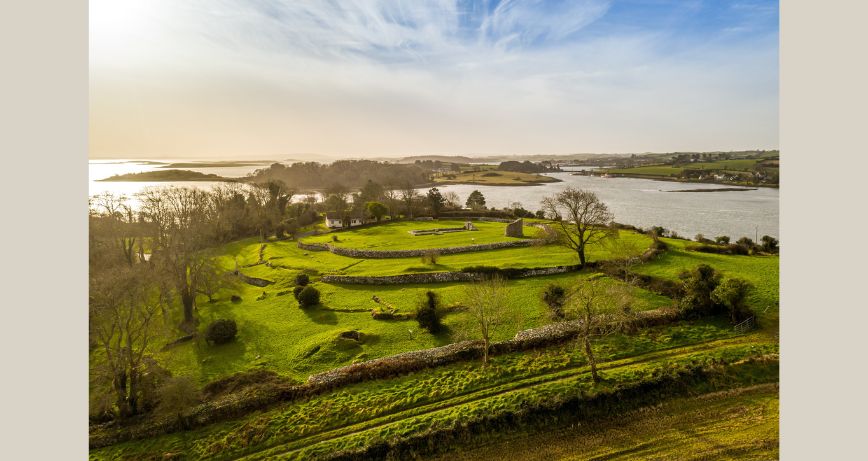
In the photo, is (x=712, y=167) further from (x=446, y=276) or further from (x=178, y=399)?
(x=178, y=399)

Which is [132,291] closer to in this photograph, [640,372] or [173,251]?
[173,251]

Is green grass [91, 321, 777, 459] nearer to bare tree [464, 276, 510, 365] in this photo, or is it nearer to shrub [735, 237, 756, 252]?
bare tree [464, 276, 510, 365]

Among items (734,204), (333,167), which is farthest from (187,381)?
(333,167)

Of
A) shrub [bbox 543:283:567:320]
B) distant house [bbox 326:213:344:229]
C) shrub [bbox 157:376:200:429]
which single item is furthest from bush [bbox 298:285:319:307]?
distant house [bbox 326:213:344:229]

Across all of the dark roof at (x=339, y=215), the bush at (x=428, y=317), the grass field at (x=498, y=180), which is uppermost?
the grass field at (x=498, y=180)

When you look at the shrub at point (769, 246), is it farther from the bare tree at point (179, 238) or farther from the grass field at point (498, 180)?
the grass field at point (498, 180)

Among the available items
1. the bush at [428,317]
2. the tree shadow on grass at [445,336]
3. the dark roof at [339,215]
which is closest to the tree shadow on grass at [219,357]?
the bush at [428,317]

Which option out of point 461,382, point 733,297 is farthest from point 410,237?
point 733,297
